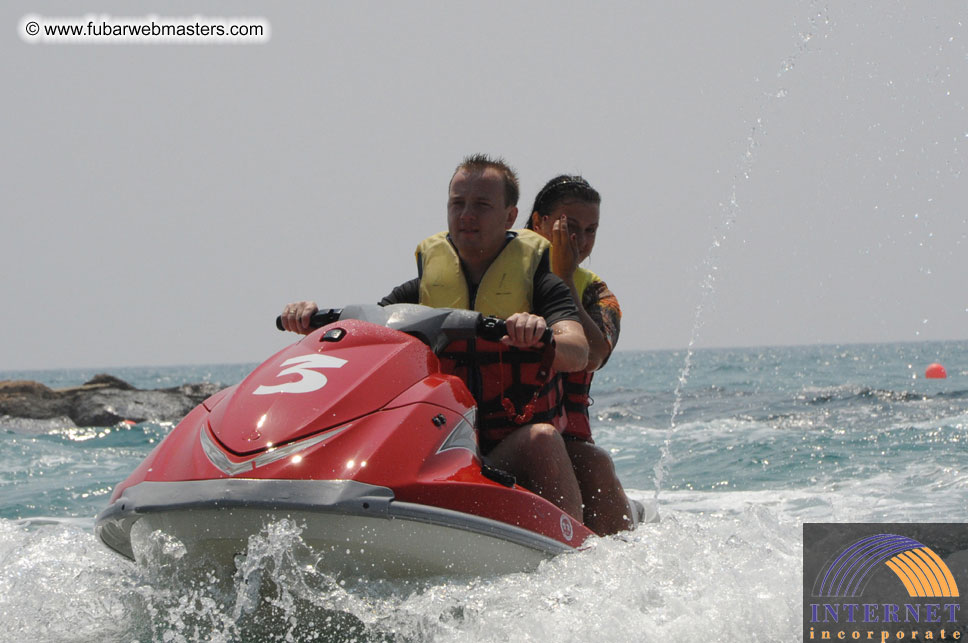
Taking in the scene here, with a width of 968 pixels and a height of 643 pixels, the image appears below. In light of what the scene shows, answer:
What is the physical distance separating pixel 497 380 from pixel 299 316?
0.76m

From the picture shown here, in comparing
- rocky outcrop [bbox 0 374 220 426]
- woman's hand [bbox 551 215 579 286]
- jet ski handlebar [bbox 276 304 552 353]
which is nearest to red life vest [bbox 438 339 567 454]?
jet ski handlebar [bbox 276 304 552 353]

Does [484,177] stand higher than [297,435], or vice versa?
[484,177]

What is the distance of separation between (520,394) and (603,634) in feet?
3.14

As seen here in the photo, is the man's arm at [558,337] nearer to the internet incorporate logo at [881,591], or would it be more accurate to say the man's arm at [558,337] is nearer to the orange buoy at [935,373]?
the internet incorporate logo at [881,591]

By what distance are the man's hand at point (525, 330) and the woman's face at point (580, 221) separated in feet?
4.34

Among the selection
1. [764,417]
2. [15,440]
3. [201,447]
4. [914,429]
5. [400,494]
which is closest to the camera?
[400,494]

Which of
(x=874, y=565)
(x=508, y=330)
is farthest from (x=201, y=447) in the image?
(x=874, y=565)

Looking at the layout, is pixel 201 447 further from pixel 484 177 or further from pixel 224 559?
pixel 484 177

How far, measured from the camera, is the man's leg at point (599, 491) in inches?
155

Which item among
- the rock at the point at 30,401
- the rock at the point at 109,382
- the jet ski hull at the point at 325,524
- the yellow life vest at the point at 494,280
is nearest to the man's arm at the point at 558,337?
the yellow life vest at the point at 494,280

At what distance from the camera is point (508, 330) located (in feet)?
10.0

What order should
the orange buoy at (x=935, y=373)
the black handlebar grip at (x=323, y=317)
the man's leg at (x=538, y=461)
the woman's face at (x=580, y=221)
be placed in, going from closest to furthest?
the man's leg at (x=538, y=461)
the black handlebar grip at (x=323, y=317)
the woman's face at (x=580, y=221)
the orange buoy at (x=935, y=373)

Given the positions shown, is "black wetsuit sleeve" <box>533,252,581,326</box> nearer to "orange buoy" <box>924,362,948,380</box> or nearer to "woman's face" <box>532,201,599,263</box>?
"woman's face" <box>532,201,599,263</box>

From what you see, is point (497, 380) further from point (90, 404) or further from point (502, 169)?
point (90, 404)
